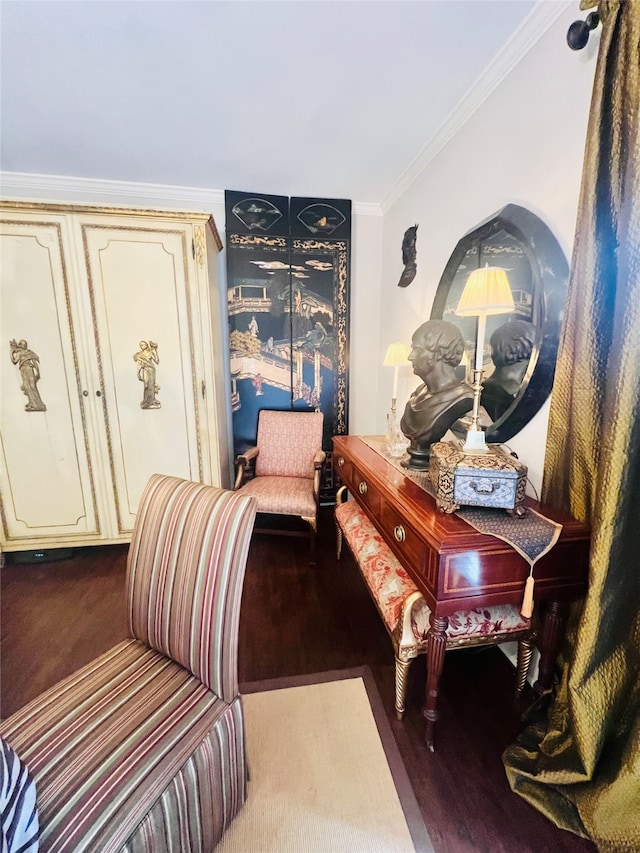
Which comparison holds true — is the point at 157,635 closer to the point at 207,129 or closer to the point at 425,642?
the point at 425,642

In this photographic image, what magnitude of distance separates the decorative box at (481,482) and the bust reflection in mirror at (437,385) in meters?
0.33

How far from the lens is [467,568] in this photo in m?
1.07

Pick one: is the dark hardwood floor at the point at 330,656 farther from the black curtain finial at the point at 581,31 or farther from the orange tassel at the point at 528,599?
the black curtain finial at the point at 581,31

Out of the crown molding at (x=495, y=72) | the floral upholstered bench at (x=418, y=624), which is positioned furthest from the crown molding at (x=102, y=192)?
the floral upholstered bench at (x=418, y=624)

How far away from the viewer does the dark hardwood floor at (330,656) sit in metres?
1.11

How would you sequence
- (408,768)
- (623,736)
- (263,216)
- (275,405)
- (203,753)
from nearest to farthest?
(203,753)
(623,736)
(408,768)
(263,216)
(275,405)

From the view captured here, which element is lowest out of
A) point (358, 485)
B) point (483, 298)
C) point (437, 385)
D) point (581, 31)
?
point (358, 485)

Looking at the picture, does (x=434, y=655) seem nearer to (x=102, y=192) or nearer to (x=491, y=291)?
(x=491, y=291)

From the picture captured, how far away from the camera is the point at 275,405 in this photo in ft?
9.95

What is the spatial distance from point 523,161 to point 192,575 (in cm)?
190

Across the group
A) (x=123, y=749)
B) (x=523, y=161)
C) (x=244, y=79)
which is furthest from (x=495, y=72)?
(x=123, y=749)

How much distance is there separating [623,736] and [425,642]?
576 mm

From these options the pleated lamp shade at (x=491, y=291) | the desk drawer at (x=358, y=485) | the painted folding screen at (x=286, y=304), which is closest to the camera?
the pleated lamp shade at (x=491, y=291)

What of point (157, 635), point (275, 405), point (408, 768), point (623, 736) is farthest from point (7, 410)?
point (623, 736)
